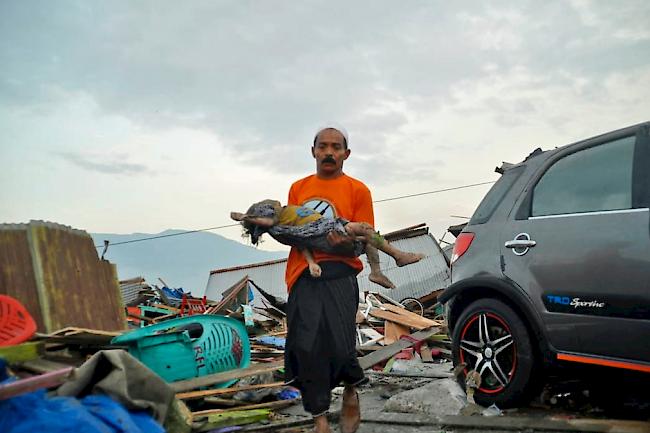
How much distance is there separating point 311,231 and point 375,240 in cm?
42

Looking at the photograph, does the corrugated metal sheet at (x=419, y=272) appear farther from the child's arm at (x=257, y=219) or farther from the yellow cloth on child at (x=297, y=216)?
the child's arm at (x=257, y=219)

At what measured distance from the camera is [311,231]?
3.60 metres

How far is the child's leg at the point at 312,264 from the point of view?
139 inches

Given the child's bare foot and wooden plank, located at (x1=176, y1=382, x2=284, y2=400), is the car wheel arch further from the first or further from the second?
wooden plank, located at (x1=176, y1=382, x2=284, y2=400)

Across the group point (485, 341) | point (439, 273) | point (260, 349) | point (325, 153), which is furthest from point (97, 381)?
point (439, 273)

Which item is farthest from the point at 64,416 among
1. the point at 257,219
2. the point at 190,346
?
the point at 190,346

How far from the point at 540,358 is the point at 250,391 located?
8.28ft

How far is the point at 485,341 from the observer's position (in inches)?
174

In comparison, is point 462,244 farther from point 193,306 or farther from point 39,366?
point 193,306

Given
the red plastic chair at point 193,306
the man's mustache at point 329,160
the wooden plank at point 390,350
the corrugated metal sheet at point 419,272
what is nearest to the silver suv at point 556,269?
the man's mustache at point 329,160

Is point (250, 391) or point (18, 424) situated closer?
point (18, 424)

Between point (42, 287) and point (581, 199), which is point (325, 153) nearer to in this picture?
point (581, 199)

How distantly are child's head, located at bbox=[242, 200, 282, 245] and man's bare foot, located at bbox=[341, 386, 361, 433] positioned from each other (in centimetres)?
120

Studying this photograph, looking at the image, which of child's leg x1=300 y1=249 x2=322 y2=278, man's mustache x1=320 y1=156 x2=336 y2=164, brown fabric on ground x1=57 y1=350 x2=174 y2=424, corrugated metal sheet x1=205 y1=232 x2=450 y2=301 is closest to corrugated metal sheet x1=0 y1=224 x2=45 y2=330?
brown fabric on ground x1=57 y1=350 x2=174 y2=424
